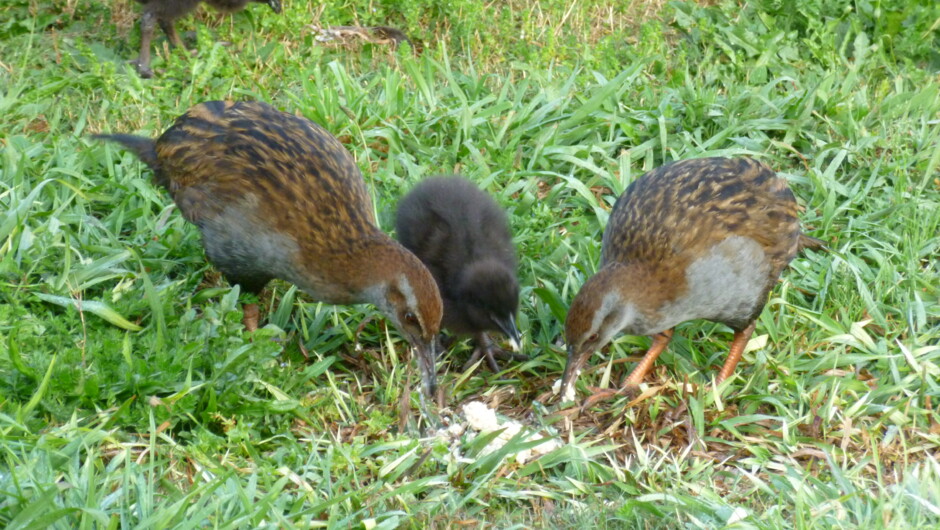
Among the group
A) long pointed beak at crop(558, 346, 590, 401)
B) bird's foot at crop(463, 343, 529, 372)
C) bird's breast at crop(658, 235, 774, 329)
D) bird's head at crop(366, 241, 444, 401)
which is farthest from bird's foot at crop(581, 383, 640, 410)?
bird's head at crop(366, 241, 444, 401)

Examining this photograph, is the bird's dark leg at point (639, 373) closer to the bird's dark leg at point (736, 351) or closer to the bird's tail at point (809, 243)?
the bird's dark leg at point (736, 351)

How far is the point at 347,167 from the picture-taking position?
486 cm

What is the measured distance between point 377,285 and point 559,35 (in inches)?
136

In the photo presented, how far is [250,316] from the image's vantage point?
5.05 meters

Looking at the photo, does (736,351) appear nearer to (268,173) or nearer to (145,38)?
(268,173)

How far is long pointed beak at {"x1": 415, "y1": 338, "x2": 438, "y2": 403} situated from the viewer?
4570 mm

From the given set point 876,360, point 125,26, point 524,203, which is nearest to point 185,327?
point 524,203

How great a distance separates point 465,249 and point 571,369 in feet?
2.59

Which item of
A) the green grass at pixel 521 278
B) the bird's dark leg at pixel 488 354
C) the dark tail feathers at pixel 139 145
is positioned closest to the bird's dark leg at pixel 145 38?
the green grass at pixel 521 278

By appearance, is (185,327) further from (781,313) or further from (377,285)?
(781,313)

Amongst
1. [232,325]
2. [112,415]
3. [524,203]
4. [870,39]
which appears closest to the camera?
[112,415]

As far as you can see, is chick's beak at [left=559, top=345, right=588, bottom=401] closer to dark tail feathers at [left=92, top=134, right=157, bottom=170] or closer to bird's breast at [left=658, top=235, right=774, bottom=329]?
bird's breast at [left=658, top=235, right=774, bottom=329]

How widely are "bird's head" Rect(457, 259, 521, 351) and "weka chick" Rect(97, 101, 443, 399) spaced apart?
11.8 inches

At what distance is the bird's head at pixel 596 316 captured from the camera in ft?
14.5
